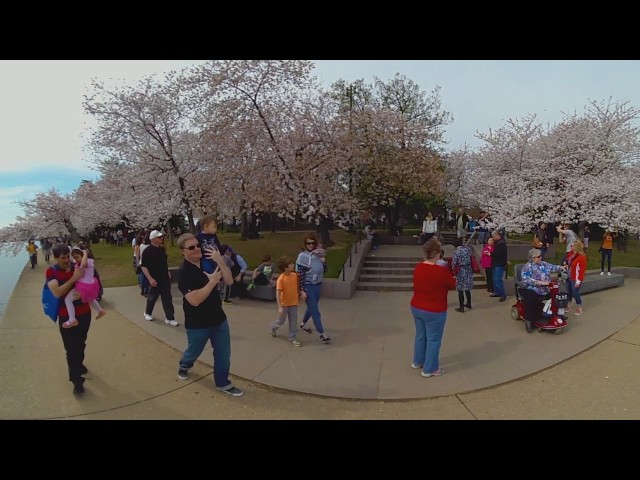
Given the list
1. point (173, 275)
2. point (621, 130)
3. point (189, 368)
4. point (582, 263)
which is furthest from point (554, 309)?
point (621, 130)

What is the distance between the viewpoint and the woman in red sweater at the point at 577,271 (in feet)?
20.7

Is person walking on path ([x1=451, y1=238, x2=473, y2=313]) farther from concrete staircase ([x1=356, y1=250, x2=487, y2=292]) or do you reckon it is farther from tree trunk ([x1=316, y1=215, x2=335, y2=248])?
tree trunk ([x1=316, y1=215, x2=335, y2=248])

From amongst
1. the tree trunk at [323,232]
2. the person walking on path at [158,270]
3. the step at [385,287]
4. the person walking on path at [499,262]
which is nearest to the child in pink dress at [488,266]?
Result: the person walking on path at [499,262]

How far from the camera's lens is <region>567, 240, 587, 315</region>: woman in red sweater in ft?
20.7

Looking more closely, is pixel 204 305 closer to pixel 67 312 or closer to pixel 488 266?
pixel 67 312

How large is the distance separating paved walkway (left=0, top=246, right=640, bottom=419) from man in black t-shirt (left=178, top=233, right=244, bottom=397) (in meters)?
0.33

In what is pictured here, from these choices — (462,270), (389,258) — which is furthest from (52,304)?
(389,258)

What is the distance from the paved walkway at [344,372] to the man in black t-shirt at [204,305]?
1.07 ft

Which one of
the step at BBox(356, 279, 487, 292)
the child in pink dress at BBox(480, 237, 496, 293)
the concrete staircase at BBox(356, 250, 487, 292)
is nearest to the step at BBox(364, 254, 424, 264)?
the concrete staircase at BBox(356, 250, 487, 292)

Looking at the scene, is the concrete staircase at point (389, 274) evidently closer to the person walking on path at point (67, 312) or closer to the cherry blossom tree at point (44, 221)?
the person walking on path at point (67, 312)

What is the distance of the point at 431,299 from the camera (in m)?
3.85

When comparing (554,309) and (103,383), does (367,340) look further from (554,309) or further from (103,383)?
(103,383)

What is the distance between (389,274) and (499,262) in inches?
105

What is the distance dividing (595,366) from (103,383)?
223 inches
